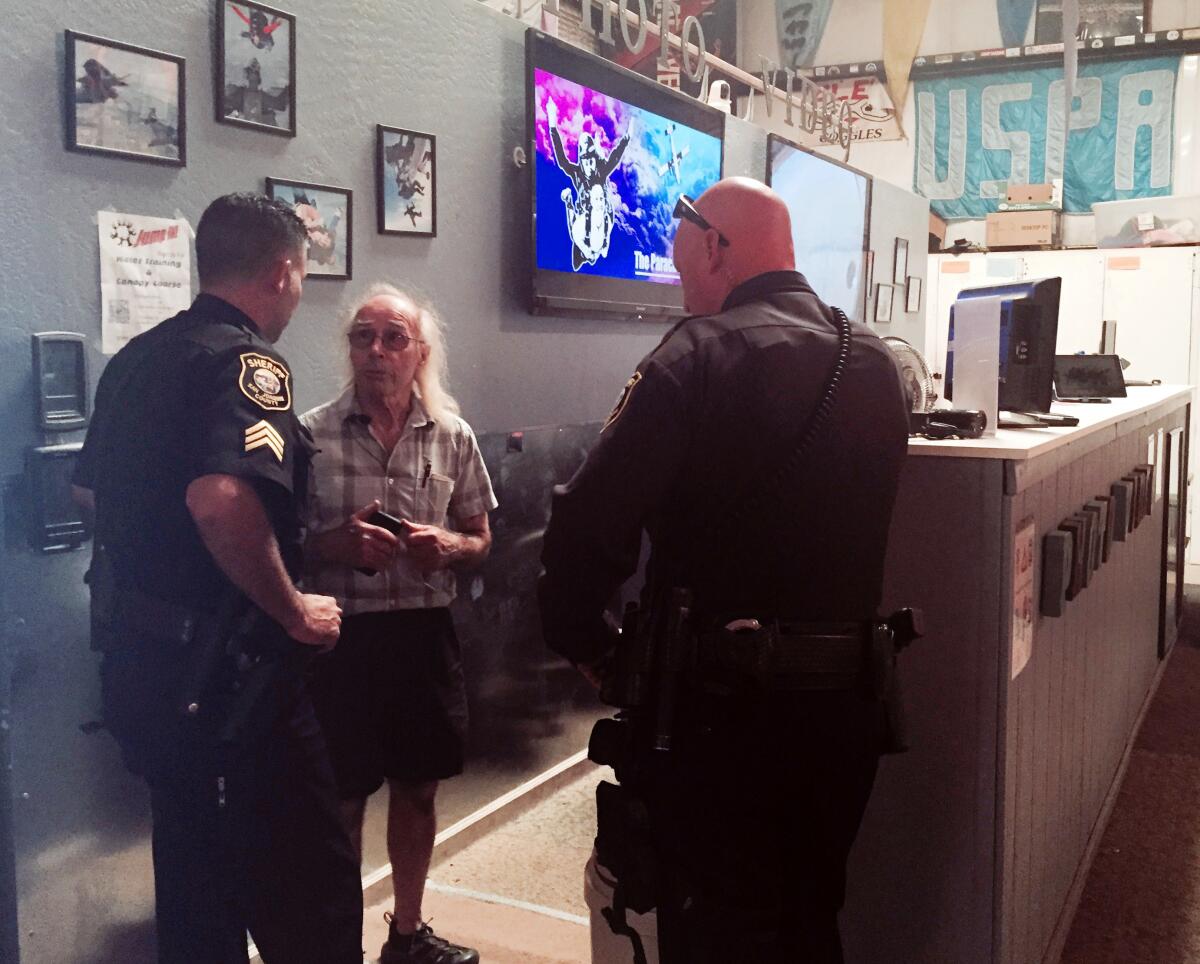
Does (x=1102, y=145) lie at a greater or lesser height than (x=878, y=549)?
greater

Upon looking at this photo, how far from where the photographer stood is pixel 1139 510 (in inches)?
126

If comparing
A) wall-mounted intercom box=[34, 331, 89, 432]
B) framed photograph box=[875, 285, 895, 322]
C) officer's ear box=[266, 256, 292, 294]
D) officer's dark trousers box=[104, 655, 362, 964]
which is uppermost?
framed photograph box=[875, 285, 895, 322]

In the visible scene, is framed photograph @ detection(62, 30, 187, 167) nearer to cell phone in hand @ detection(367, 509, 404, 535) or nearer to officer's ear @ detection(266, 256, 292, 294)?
officer's ear @ detection(266, 256, 292, 294)

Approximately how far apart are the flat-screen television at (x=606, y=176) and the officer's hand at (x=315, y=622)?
1329 millimetres

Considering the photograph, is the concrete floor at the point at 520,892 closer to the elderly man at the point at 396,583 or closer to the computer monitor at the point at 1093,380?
the elderly man at the point at 396,583

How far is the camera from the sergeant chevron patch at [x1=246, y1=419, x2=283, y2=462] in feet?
5.21

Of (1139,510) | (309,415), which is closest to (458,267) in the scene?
(309,415)

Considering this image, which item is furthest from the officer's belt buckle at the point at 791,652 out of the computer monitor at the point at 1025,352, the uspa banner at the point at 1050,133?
the uspa banner at the point at 1050,133

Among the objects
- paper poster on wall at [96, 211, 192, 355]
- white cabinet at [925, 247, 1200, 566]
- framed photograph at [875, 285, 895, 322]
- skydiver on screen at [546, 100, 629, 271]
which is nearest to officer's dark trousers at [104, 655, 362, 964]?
paper poster on wall at [96, 211, 192, 355]

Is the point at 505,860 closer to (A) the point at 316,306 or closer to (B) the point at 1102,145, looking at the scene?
(A) the point at 316,306

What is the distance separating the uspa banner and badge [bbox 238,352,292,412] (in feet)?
22.5

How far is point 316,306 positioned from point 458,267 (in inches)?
20.7

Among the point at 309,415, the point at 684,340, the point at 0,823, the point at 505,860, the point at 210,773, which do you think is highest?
the point at 684,340

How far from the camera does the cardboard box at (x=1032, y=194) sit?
699 cm
